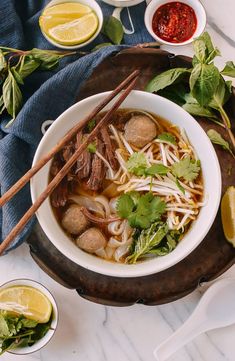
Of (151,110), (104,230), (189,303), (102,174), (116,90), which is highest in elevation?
(116,90)

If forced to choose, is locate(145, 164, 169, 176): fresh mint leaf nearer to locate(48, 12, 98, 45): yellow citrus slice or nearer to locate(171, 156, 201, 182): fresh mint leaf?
locate(171, 156, 201, 182): fresh mint leaf

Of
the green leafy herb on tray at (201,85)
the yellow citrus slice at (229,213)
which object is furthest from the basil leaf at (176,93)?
the yellow citrus slice at (229,213)

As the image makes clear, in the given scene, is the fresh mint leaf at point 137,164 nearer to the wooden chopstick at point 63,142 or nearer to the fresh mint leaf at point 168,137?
the fresh mint leaf at point 168,137

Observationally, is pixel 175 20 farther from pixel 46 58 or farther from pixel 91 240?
pixel 91 240

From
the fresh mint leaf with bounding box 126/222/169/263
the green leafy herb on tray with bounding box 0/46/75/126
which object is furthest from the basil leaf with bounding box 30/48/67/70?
the fresh mint leaf with bounding box 126/222/169/263

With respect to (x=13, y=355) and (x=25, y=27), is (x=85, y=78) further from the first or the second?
(x=13, y=355)

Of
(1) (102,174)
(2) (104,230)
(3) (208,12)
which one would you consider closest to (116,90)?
(1) (102,174)
